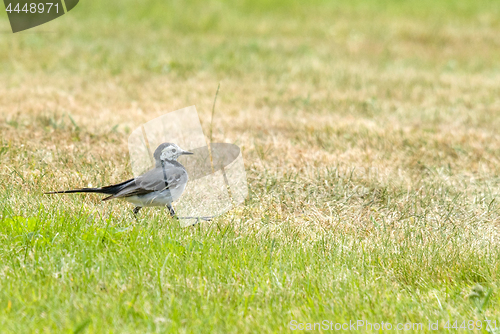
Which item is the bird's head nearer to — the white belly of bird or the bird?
the bird

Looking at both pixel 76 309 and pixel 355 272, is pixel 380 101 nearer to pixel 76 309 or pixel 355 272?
pixel 355 272

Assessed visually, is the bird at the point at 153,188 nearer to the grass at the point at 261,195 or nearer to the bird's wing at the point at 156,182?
the bird's wing at the point at 156,182

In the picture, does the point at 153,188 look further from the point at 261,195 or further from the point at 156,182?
the point at 261,195

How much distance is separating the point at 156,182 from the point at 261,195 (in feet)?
4.20

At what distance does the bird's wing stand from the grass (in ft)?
0.74

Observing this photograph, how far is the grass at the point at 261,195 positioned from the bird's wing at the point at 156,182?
23 centimetres

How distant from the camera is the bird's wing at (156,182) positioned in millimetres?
4195

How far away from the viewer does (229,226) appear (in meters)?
4.26

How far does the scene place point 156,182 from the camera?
426 centimetres

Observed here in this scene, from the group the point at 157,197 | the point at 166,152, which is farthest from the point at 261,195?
the point at 157,197

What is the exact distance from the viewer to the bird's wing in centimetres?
420

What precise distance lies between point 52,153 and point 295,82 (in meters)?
6.62

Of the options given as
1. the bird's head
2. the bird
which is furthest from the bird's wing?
the bird's head

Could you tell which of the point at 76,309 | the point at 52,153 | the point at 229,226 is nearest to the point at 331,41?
the point at 52,153
